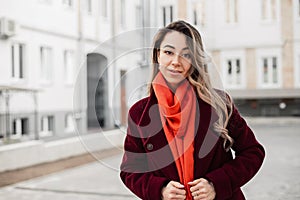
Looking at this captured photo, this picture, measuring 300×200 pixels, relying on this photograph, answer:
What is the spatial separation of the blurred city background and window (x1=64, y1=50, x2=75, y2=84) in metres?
0.02

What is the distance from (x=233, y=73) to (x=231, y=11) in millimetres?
1386

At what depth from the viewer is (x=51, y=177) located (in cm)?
385

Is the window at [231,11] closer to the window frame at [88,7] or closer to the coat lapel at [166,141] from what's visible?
the window frame at [88,7]

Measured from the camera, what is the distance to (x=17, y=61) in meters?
6.20

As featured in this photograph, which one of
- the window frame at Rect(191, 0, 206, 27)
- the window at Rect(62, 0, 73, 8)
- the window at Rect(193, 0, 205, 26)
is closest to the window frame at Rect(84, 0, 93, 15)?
the window at Rect(62, 0, 73, 8)

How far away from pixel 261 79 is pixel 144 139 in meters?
10.4

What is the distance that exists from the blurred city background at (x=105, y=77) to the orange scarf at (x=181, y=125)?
0.06 m

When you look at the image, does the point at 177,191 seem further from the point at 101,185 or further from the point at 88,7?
the point at 88,7

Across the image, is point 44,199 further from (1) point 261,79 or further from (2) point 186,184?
(1) point 261,79

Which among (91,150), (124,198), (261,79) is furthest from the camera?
(261,79)

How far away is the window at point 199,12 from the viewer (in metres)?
10.2

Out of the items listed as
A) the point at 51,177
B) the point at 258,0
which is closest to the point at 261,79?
the point at 258,0

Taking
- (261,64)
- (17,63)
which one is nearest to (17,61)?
(17,63)

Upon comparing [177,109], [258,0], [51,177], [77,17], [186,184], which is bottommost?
[51,177]
